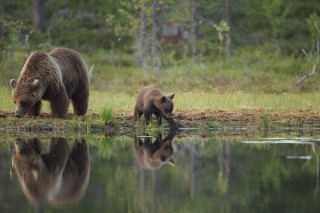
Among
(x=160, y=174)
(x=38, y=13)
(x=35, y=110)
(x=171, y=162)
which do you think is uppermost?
(x=38, y=13)

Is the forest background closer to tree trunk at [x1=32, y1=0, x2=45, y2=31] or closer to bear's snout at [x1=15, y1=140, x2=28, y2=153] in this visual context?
tree trunk at [x1=32, y1=0, x2=45, y2=31]

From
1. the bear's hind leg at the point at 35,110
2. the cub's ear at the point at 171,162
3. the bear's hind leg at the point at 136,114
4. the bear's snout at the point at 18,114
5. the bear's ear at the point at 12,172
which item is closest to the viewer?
the bear's ear at the point at 12,172

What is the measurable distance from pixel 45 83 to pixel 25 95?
1.56 ft

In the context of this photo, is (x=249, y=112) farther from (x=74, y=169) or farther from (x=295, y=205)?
(x=295, y=205)

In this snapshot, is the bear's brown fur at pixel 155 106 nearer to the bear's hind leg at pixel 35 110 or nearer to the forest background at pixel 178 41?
the bear's hind leg at pixel 35 110

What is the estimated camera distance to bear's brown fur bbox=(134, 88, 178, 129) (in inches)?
617

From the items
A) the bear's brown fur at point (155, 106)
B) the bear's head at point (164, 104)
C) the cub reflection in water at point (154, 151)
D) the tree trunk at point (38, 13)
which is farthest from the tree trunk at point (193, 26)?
the cub reflection in water at point (154, 151)

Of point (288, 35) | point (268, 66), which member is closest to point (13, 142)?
point (268, 66)

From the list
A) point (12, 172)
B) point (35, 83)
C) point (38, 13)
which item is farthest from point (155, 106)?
point (38, 13)

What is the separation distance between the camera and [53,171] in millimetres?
11672

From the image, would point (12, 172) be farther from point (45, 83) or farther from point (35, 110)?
point (35, 110)

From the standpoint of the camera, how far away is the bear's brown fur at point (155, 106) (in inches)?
617

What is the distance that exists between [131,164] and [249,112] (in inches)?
228

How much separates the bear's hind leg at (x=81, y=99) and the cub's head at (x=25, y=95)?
1.46 m
